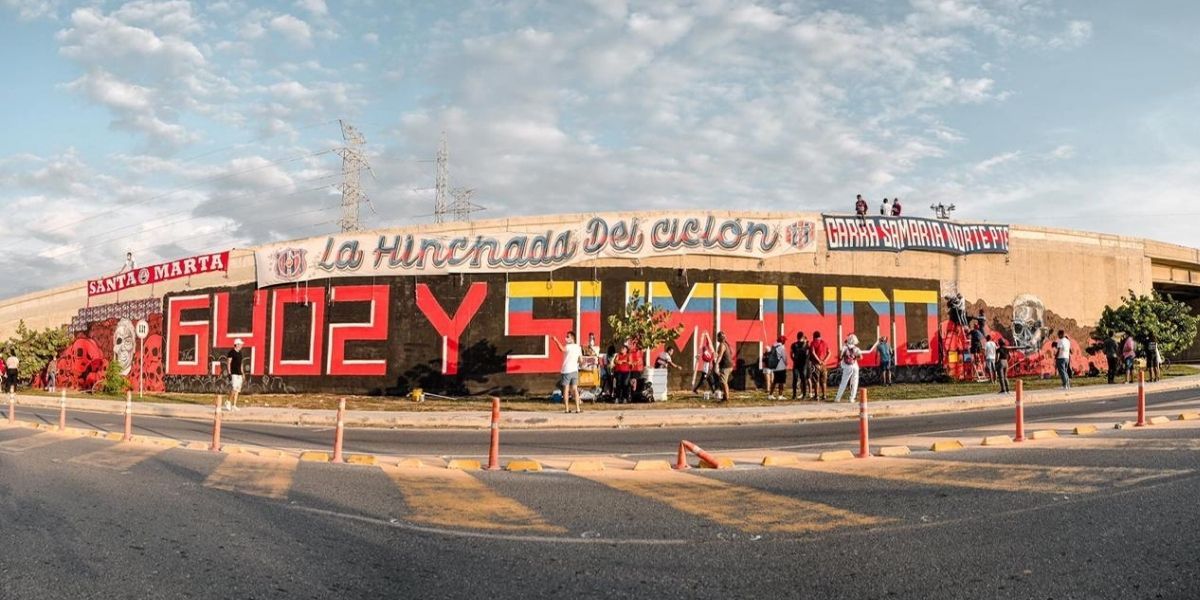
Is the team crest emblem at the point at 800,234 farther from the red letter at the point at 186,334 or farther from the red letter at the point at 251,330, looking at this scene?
the red letter at the point at 186,334

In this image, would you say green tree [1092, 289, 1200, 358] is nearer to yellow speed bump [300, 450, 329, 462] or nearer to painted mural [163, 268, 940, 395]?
painted mural [163, 268, 940, 395]

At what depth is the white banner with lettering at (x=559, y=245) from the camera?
25.6 m

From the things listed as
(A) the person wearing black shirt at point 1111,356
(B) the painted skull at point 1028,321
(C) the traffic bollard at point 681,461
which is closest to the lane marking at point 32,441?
(C) the traffic bollard at point 681,461

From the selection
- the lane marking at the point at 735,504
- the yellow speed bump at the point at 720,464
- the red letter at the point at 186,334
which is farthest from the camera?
the red letter at the point at 186,334

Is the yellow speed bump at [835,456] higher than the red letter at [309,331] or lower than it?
lower

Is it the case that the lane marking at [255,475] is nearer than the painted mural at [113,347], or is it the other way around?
the lane marking at [255,475]

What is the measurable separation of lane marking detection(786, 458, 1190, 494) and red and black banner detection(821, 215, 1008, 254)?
19194 millimetres

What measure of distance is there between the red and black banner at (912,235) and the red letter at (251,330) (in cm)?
2011

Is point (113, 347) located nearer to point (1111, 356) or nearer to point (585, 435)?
point (585, 435)

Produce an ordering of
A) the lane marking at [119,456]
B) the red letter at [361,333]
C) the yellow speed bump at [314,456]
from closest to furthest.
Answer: the lane marking at [119,456]
the yellow speed bump at [314,456]
the red letter at [361,333]

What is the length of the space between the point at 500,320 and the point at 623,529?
1973 cm

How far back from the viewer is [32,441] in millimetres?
13086

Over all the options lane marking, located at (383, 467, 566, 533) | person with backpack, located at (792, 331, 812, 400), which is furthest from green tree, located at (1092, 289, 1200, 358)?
lane marking, located at (383, 467, 566, 533)

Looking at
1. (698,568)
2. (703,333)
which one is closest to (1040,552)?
(698,568)
